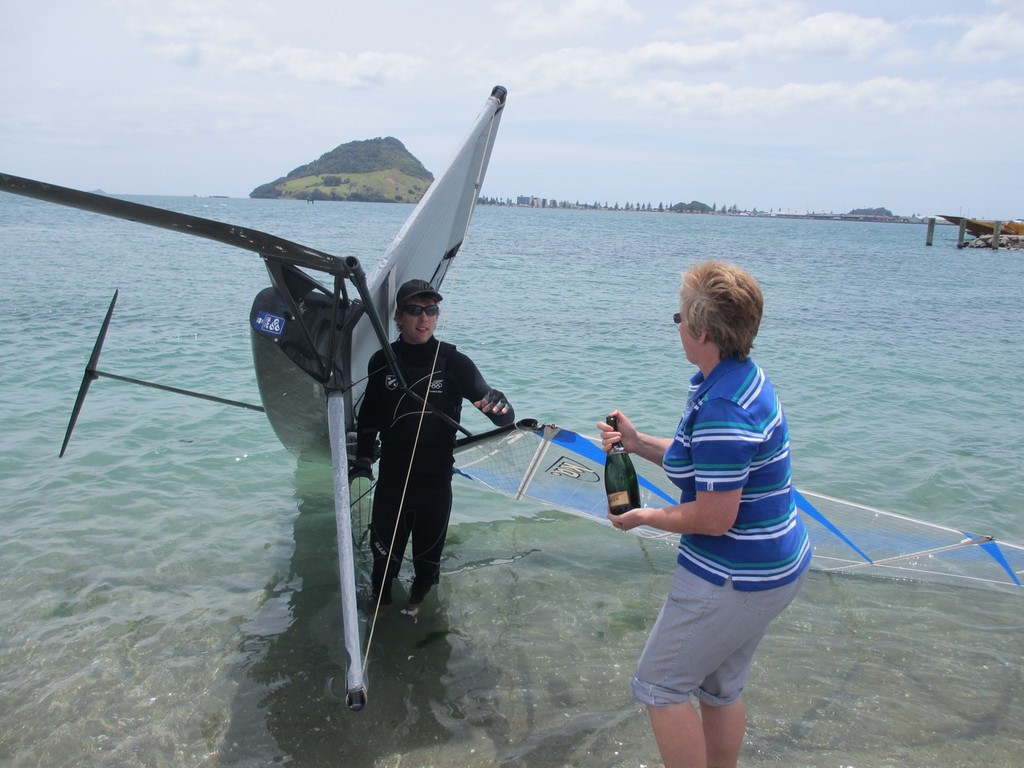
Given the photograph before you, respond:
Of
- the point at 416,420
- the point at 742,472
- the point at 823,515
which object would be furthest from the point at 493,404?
the point at 823,515

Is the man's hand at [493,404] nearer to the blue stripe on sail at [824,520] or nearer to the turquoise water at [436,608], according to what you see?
the turquoise water at [436,608]

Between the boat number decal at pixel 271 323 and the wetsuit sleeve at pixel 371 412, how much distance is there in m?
0.50

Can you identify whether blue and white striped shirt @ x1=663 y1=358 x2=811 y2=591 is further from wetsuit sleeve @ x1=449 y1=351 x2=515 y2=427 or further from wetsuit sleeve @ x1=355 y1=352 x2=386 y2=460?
wetsuit sleeve @ x1=355 y1=352 x2=386 y2=460

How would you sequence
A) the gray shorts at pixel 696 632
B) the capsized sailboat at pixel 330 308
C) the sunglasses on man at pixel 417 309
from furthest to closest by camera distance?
the sunglasses on man at pixel 417 309 → the capsized sailboat at pixel 330 308 → the gray shorts at pixel 696 632

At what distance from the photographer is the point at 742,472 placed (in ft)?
7.77

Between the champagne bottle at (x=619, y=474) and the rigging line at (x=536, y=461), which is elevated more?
the champagne bottle at (x=619, y=474)

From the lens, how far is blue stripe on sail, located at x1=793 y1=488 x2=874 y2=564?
4734 millimetres

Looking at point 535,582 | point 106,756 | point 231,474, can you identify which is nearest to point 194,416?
point 231,474

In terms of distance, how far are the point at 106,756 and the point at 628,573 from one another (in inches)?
135

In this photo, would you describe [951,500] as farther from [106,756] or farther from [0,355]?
[0,355]

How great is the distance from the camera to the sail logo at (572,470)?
483 cm

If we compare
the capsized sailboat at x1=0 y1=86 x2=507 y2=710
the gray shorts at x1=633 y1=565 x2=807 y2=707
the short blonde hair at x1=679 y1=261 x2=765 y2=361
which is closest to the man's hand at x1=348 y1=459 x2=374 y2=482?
the capsized sailboat at x1=0 y1=86 x2=507 y2=710

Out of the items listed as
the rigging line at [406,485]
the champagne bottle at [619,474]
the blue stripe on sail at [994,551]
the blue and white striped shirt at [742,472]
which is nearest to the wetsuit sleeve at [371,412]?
the rigging line at [406,485]

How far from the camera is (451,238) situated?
21.1 ft
